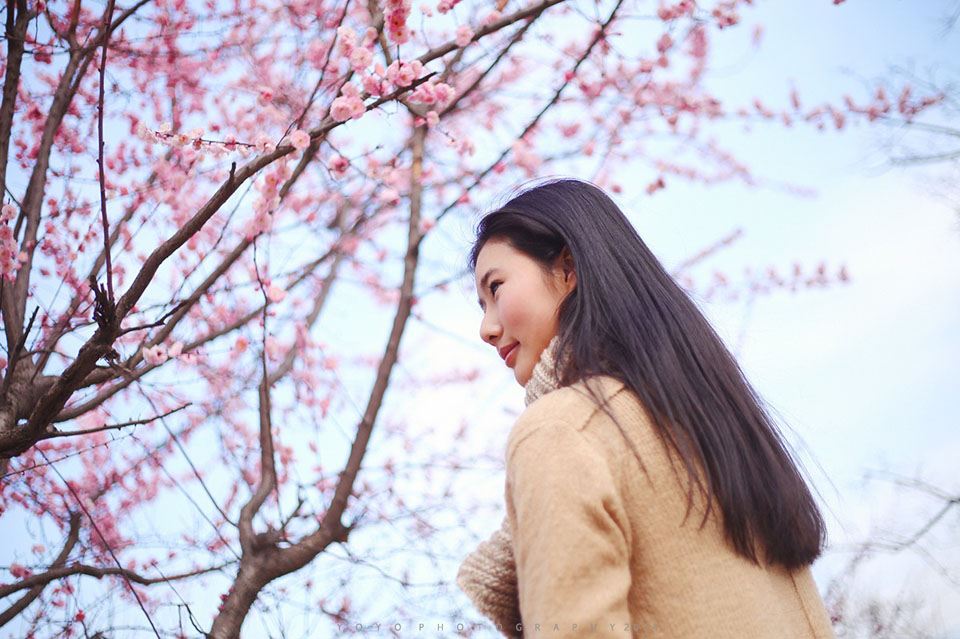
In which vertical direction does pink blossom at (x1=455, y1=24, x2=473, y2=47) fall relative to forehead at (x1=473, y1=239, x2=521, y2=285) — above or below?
above

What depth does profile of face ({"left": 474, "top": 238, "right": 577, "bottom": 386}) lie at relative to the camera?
122cm

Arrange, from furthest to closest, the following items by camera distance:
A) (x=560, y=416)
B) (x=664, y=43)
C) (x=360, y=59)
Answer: (x=664, y=43)
(x=360, y=59)
(x=560, y=416)

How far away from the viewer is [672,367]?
3.45 ft

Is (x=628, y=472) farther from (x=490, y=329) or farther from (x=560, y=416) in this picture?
(x=490, y=329)

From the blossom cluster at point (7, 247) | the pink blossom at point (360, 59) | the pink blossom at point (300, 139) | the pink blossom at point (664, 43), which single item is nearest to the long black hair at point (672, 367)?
the pink blossom at point (300, 139)

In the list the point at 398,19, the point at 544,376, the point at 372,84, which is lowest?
the point at 544,376

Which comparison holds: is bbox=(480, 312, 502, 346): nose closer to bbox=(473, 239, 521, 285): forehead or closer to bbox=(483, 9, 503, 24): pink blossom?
bbox=(473, 239, 521, 285): forehead

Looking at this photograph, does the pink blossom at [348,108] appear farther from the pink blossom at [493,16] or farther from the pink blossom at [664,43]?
the pink blossom at [664,43]

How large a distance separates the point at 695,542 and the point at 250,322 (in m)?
2.74

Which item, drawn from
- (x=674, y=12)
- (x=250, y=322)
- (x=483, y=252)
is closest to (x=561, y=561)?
(x=483, y=252)

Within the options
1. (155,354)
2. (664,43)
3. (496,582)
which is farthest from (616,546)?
(664,43)

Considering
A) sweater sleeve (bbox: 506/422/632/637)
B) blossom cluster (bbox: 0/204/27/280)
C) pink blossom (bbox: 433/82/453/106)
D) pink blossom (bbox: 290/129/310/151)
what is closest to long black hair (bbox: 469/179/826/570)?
sweater sleeve (bbox: 506/422/632/637)

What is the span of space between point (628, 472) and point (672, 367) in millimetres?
209

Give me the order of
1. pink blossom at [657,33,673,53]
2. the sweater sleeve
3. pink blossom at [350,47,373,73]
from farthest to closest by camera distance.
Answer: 1. pink blossom at [657,33,673,53]
2. pink blossom at [350,47,373,73]
3. the sweater sleeve
